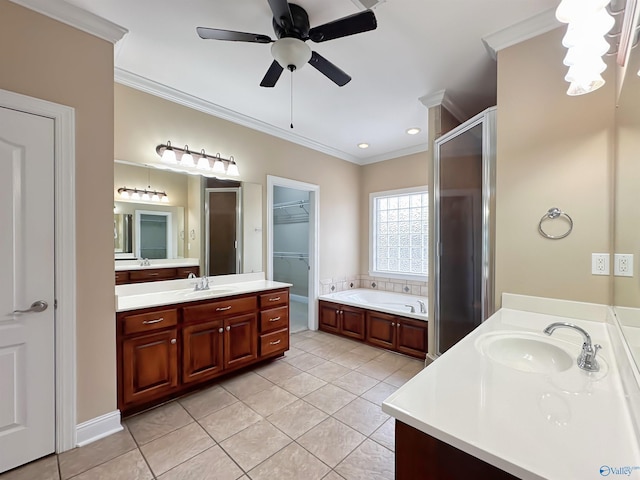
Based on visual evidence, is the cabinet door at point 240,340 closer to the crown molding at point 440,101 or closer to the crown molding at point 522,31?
the crown molding at point 440,101

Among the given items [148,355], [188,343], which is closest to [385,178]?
[188,343]

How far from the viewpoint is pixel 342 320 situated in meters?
3.94

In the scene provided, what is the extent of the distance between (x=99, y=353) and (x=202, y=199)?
5.44 feet

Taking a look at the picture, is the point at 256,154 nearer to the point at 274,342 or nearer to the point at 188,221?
the point at 188,221

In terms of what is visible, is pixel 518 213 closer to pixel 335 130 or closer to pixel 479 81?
pixel 479 81

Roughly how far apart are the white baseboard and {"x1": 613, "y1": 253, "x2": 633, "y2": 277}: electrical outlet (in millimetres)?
3084

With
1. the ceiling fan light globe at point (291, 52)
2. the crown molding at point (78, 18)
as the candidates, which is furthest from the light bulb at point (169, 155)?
the ceiling fan light globe at point (291, 52)

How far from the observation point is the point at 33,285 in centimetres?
168

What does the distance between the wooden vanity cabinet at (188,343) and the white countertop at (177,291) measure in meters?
0.06

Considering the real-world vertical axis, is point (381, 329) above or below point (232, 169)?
below

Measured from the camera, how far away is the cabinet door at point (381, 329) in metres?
3.42

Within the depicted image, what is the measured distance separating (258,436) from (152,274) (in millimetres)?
1723

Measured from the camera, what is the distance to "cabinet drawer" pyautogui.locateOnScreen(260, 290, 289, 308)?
2945 mm

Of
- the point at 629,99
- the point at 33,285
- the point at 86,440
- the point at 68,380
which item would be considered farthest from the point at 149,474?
the point at 629,99
